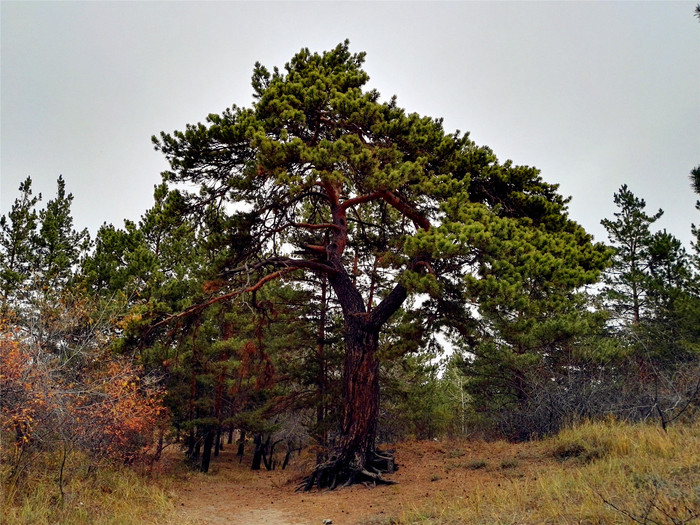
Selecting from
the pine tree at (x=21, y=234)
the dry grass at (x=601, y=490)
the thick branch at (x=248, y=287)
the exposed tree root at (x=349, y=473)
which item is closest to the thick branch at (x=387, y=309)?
the thick branch at (x=248, y=287)

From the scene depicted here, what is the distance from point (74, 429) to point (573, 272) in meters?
9.57

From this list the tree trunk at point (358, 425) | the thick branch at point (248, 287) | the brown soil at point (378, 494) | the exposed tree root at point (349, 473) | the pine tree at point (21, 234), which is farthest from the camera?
the pine tree at point (21, 234)

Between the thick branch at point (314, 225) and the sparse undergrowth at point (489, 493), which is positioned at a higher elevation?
the thick branch at point (314, 225)

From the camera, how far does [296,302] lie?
15.5 m

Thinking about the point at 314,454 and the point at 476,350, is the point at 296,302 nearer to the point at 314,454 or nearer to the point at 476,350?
the point at 314,454

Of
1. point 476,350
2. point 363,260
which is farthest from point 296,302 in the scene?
point 476,350

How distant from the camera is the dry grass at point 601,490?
396 centimetres

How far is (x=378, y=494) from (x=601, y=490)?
4.37m

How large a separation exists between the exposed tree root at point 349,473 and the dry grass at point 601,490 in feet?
8.52

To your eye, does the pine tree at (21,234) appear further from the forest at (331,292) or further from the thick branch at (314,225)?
the thick branch at (314,225)

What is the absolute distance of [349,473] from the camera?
909cm

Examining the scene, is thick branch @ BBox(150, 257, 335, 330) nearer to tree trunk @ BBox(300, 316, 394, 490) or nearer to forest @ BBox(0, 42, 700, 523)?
forest @ BBox(0, 42, 700, 523)

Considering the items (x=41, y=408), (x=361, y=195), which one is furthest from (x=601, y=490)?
(x=41, y=408)

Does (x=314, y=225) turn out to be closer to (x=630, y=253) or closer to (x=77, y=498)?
(x=77, y=498)
